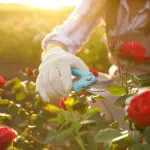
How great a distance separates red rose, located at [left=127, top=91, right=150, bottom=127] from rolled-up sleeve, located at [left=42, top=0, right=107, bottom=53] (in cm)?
114

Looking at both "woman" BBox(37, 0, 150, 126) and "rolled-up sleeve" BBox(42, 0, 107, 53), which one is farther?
"rolled-up sleeve" BBox(42, 0, 107, 53)

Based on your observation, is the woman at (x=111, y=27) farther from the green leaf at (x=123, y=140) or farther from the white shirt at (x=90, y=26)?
the green leaf at (x=123, y=140)

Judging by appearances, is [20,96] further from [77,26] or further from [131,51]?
[131,51]

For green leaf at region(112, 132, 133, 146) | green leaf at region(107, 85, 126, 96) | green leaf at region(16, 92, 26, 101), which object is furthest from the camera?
green leaf at region(16, 92, 26, 101)

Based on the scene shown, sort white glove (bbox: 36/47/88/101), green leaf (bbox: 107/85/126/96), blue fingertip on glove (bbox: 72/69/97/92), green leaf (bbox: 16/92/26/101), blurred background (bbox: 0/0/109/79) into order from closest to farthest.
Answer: green leaf (bbox: 107/85/126/96) → blue fingertip on glove (bbox: 72/69/97/92) → white glove (bbox: 36/47/88/101) → green leaf (bbox: 16/92/26/101) → blurred background (bbox: 0/0/109/79)

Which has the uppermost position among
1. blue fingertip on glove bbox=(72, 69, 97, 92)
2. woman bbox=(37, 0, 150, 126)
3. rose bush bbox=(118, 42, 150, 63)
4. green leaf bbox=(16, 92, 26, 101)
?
woman bbox=(37, 0, 150, 126)

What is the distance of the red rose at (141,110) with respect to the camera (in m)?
1.18

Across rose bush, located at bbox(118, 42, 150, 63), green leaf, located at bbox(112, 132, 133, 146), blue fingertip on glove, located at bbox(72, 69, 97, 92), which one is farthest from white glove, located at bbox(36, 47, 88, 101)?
green leaf, located at bbox(112, 132, 133, 146)

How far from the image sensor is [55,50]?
2094mm

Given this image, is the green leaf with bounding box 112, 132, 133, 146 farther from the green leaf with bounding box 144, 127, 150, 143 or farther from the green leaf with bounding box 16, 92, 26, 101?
the green leaf with bounding box 16, 92, 26, 101

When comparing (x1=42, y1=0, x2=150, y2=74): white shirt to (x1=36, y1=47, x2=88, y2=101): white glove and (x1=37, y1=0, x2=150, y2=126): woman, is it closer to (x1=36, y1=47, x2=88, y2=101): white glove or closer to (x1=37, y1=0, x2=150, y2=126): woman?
(x1=37, y1=0, x2=150, y2=126): woman

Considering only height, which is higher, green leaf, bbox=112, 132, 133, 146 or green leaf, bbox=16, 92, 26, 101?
green leaf, bbox=16, 92, 26, 101

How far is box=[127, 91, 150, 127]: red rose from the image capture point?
1179mm

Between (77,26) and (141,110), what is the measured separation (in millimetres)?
1319
